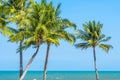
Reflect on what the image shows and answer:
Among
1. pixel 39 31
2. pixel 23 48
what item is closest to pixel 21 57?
pixel 23 48

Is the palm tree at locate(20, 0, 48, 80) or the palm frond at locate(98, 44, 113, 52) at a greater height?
the palm tree at locate(20, 0, 48, 80)

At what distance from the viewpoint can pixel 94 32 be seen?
54.2m

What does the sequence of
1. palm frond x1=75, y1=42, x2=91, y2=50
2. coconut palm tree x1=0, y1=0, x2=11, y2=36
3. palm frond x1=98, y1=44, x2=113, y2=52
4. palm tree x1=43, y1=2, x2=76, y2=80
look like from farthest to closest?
palm frond x1=75, y1=42, x2=91, y2=50, palm frond x1=98, y1=44, x2=113, y2=52, palm tree x1=43, y1=2, x2=76, y2=80, coconut palm tree x1=0, y1=0, x2=11, y2=36

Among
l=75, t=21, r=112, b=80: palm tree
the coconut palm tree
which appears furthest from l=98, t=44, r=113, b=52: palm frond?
the coconut palm tree

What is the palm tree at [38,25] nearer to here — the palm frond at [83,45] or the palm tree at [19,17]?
the palm tree at [19,17]

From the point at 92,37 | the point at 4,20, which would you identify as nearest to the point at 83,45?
the point at 92,37

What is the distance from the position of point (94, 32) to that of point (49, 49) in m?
13.1

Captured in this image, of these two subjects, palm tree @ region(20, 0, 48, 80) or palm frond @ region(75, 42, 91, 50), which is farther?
palm frond @ region(75, 42, 91, 50)

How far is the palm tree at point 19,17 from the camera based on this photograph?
130 ft

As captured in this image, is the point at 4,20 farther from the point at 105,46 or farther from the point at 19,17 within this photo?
the point at 105,46

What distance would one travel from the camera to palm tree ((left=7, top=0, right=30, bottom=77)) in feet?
130

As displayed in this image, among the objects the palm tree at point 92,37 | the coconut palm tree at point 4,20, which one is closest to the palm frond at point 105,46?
the palm tree at point 92,37

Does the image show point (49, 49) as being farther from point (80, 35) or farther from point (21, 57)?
point (80, 35)

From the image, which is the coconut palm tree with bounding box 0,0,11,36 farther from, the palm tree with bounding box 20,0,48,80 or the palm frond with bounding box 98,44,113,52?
the palm frond with bounding box 98,44,113,52
